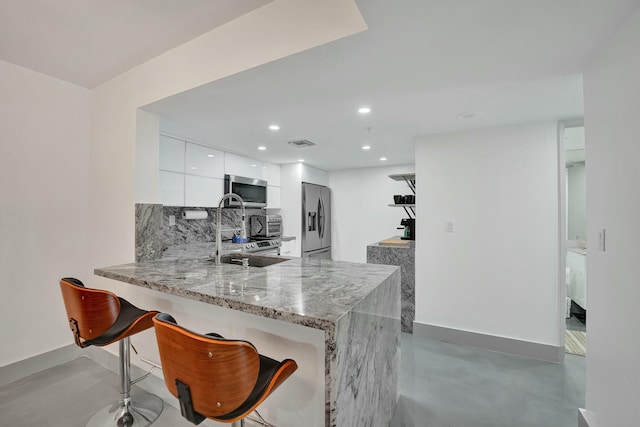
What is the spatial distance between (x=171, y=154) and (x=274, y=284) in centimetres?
256

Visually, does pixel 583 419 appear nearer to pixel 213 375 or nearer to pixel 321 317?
pixel 321 317

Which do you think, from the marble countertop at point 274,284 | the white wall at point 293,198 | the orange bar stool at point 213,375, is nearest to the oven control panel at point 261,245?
the white wall at point 293,198

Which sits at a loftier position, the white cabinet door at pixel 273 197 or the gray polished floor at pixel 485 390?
the white cabinet door at pixel 273 197

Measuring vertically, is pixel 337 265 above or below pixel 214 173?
below

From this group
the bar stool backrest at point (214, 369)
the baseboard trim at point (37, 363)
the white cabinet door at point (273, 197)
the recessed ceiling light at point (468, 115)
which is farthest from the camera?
the white cabinet door at point (273, 197)

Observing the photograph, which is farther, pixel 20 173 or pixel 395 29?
pixel 20 173

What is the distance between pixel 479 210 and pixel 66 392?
3910 mm

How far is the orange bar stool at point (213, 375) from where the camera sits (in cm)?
94

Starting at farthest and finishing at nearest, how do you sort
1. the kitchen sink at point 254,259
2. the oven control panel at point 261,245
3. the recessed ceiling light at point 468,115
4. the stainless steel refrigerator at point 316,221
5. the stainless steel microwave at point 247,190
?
the stainless steel refrigerator at point 316,221
the stainless steel microwave at point 247,190
the oven control panel at point 261,245
the recessed ceiling light at point 468,115
the kitchen sink at point 254,259

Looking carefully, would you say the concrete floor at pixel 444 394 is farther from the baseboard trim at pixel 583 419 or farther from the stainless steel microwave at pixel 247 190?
the stainless steel microwave at pixel 247 190

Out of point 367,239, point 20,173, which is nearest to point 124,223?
point 20,173

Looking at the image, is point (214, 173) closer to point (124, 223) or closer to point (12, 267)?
point (124, 223)

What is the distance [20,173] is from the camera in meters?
2.18

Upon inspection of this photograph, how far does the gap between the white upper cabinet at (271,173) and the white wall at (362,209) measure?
137 cm
